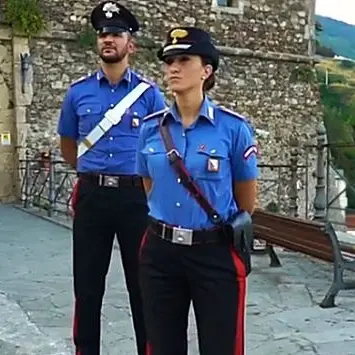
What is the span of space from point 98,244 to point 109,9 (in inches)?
41.3

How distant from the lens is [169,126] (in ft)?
8.70

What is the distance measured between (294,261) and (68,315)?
8.85 ft

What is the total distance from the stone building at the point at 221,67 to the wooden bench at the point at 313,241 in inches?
344

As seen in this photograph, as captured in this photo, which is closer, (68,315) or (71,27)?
(68,315)

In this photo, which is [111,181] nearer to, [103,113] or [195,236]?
[103,113]

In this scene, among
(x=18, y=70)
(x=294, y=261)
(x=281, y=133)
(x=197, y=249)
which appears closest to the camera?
(x=197, y=249)

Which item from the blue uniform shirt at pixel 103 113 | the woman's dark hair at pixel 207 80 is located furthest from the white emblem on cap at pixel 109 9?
the woman's dark hair at pixel 207 80

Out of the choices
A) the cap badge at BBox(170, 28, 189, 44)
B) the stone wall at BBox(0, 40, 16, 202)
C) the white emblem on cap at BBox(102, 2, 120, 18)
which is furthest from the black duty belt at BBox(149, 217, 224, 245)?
the stone wall at BBox(0, 40, 16, 202)

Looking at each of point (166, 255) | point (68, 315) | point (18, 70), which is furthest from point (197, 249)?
point (18, 70)

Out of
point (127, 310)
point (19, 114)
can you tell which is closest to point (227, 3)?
point (19, 114)

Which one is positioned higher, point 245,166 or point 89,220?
point 245,166

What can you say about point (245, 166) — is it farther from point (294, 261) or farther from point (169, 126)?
point (294, 261)

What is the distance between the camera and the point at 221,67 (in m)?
16.8

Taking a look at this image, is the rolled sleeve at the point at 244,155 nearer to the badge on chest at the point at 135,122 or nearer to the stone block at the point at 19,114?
the badge on chest at the point at 135,122
